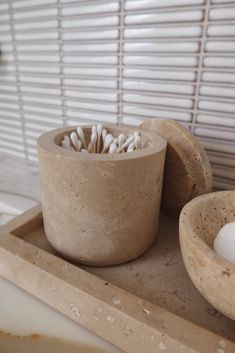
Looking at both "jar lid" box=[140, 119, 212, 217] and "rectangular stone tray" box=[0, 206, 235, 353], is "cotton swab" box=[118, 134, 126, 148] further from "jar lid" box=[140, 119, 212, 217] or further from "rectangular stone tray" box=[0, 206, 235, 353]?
"rectangular stone tray" box=[0, 206, 235, 353]

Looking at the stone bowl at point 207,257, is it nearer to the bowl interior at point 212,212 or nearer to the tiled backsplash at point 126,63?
the bowl interior at point 212,212

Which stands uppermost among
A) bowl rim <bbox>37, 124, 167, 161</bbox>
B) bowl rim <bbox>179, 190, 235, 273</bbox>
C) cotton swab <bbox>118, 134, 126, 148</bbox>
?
bowl rim <bbox>37, 124, 167, 161</bbox>

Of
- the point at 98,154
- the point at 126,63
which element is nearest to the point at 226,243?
the point at 98,154

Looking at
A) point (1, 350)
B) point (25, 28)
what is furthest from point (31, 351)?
point (25, 28)

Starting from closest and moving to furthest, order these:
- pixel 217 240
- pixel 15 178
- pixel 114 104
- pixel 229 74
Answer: pixel 217 240 < pixel 229 74 < pixel 114 104 < pixel 15 178

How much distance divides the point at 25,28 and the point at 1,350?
0.54 metres

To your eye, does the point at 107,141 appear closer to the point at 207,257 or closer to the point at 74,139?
the point at 74,139

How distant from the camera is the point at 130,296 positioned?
27 centimetres

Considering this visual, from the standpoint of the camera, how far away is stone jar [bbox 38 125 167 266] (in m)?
0.28

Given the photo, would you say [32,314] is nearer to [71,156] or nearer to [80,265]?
[80,265]

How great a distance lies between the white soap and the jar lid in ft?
0.31

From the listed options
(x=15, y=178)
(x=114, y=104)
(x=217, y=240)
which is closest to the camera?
(x=217, y=240)

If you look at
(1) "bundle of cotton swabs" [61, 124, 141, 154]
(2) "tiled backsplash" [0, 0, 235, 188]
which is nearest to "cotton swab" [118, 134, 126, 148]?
(1) "bundle of cotton swabs" [61, 124, 141, 154]

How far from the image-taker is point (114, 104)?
1.61ft
